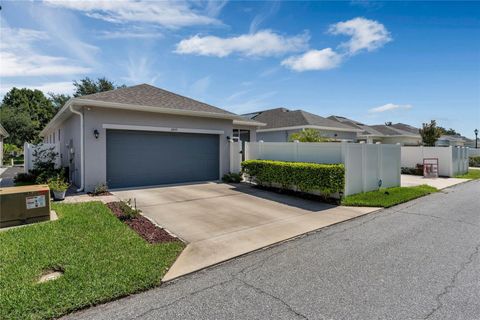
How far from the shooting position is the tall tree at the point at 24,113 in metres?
35.9

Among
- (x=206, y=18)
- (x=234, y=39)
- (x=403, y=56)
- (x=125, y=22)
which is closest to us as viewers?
(x=125, y=22)

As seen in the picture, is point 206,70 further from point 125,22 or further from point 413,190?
point 413,190

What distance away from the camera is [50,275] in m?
3.69

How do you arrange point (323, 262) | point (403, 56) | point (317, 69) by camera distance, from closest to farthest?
point (323, 262) → point (403, 56) → point (317, 69)

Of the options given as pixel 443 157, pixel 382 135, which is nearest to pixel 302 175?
pixel 443 157

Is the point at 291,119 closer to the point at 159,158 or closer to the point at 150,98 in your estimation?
the point at 150,98

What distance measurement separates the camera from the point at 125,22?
31.0ft

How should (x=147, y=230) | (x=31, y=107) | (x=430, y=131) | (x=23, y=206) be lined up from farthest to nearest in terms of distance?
1. (x=31, y=107)
2. (x=430, y=131)
3. (x=23, y=206)
4. (x=147, y=230)

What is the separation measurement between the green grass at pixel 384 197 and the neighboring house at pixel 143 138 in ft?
21.7

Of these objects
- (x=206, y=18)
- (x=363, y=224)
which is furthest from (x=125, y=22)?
(x=363, y=224)

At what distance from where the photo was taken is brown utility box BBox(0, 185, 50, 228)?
5.69 meters

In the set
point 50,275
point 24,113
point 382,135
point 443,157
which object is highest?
point 24,113

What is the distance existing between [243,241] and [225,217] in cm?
173

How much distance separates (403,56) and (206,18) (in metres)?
10.0
